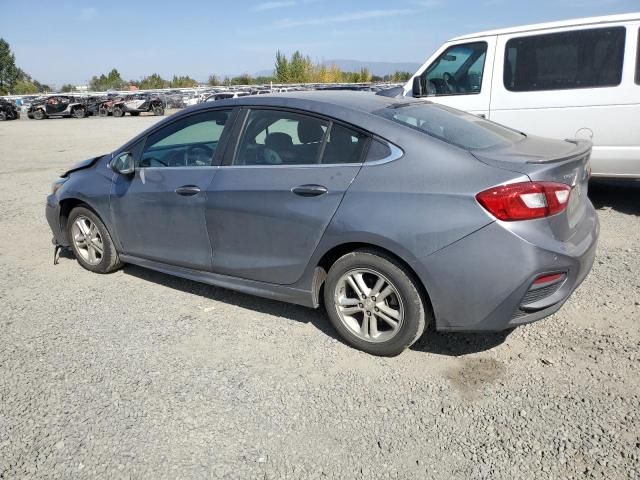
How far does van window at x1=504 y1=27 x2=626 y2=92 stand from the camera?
18.5 ft

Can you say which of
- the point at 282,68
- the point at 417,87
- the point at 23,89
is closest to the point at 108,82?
the point at 23,89

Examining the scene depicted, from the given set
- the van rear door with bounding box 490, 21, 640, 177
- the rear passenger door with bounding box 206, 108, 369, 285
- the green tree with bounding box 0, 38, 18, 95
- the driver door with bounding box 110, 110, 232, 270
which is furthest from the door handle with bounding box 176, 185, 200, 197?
the green tree with bounding box 0, 38, 18, 95

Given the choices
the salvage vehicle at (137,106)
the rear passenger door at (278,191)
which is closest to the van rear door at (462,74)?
the rear passenger door at (278,191)

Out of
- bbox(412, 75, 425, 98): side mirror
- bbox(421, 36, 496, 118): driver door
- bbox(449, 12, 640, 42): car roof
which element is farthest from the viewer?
bbox(412, 75, 425, 98): side mirror

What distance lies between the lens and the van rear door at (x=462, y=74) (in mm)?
6352

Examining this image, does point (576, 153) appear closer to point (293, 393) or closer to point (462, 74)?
point (293, 393)

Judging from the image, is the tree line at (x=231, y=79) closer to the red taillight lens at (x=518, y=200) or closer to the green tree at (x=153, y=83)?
the green tree at (x=153, y=83)

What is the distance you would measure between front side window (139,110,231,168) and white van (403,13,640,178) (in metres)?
3.57

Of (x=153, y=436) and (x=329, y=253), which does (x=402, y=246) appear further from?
(x=153, y=436)

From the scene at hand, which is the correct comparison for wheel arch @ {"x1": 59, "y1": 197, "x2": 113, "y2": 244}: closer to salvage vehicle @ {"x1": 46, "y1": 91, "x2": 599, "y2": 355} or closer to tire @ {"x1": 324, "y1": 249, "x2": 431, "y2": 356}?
salvage vehicle @ {"x1": 46, "y1": 91, "x2": 599, "y2": 355}

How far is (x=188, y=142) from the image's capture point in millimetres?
4090

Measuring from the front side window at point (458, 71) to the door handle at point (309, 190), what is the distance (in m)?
4.05

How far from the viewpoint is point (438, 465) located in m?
2.36

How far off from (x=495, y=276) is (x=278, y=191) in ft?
4.70
